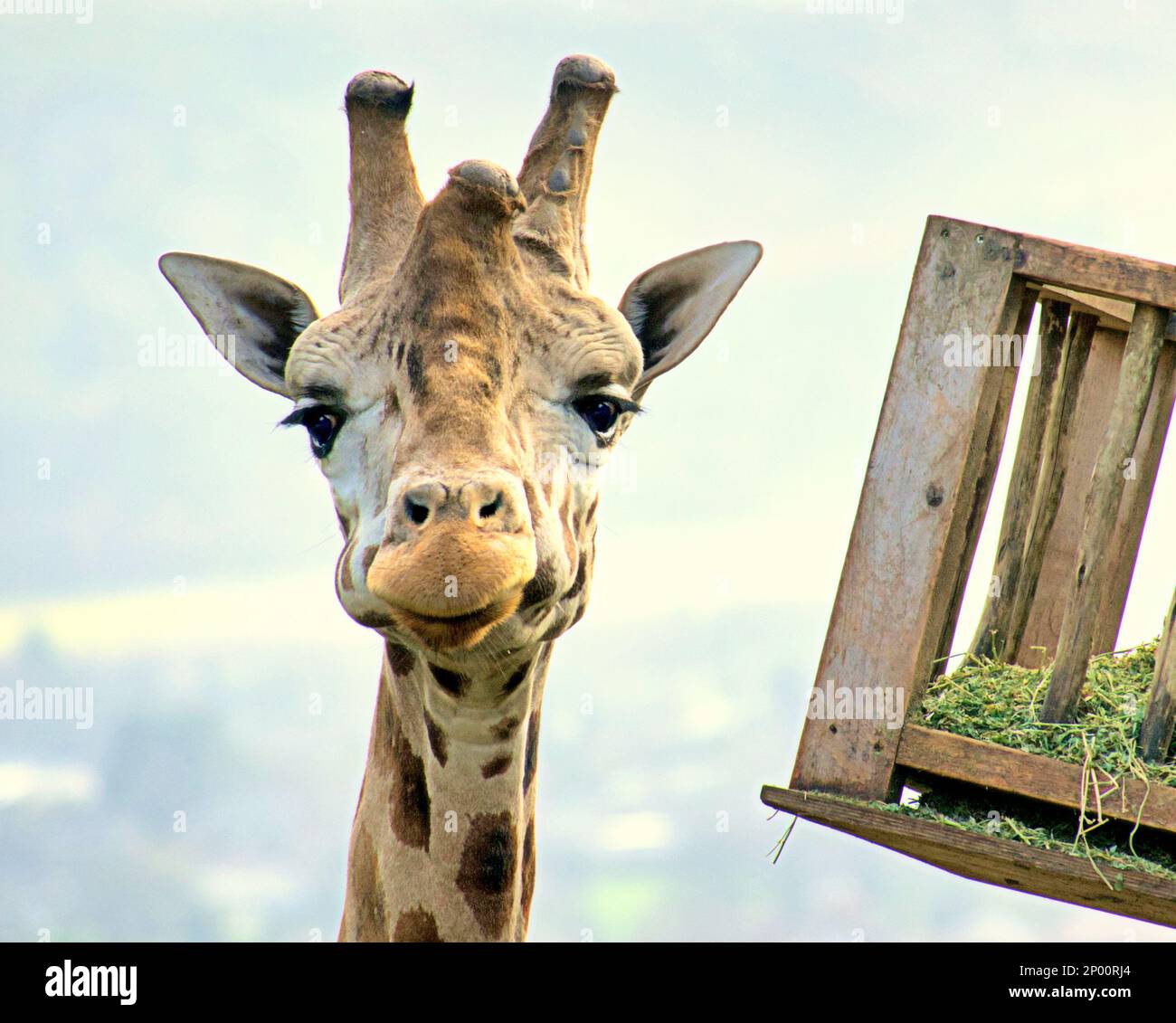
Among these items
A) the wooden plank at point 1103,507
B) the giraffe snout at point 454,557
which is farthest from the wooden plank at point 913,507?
the giraffe snout at point 454,557

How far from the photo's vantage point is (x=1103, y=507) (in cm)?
651

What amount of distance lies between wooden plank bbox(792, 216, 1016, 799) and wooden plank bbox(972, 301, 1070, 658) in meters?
0.96

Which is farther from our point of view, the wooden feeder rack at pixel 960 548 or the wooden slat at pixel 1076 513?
the wooden slat at pixel 1076 513

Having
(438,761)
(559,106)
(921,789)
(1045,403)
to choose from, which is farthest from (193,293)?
(1045,403)

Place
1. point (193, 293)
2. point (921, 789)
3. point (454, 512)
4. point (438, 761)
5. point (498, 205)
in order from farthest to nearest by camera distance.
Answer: point (921, 789) < point (193, 293) < point (438, 761) < point (498, 205) < point (454, 512)

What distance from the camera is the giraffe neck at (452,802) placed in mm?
5070

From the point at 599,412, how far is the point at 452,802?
1.38 metres

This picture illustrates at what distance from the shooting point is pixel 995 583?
763 cm

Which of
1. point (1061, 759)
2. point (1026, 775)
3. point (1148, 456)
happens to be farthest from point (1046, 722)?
point (1148, 456)

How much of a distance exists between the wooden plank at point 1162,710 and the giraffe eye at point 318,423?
350 centimetres

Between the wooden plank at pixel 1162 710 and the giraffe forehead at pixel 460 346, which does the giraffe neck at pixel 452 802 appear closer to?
the giraffe forehead at pixel 460 346

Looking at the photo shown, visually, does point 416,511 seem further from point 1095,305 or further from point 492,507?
point 1095,305
